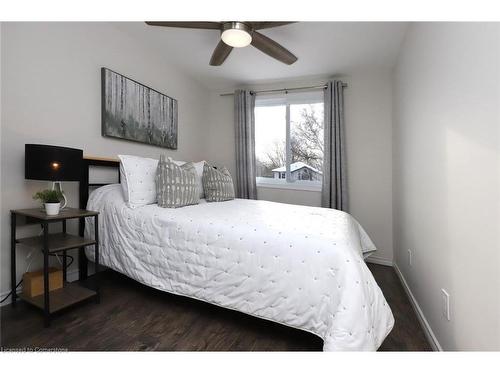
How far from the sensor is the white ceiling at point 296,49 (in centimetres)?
A: 232

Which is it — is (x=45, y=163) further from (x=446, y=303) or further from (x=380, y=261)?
(x=380, y=261)

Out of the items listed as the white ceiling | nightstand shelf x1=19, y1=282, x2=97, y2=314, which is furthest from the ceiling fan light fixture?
nightstand shelf x1=19, y1=282, x2=97, y2=314

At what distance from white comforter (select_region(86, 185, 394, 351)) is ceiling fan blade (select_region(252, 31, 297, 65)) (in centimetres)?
134

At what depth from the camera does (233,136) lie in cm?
382

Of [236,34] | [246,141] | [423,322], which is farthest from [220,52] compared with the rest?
[423,322]

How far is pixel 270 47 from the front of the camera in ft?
7.02

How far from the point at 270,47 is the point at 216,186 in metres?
1.30

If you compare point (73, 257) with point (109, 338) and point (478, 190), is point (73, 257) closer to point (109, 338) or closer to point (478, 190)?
point (109, 338)

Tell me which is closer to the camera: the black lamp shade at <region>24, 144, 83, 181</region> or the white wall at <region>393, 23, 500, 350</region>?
the white wall at <region>393, 23, 500, 350</region>

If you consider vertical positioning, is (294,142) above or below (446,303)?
above

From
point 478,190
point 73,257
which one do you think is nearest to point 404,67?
point 478,190

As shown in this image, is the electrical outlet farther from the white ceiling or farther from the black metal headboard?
the black metal headboard

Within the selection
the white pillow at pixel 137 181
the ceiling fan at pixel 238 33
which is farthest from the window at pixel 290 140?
the white pillow at pixel 137 181

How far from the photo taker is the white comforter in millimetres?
1152
